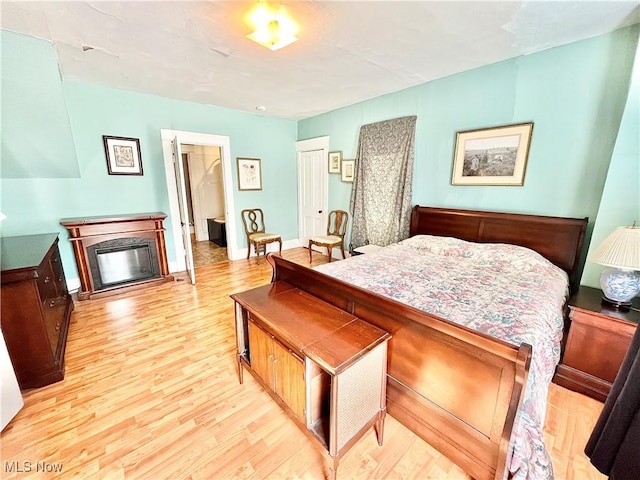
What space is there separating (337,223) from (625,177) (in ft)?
10.7

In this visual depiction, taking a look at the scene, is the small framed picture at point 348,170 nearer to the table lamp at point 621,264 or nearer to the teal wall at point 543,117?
the teal wall at point 543,117

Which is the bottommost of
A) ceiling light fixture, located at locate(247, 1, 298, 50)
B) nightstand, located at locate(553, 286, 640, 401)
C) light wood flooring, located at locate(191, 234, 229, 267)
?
light wood flooring, located at locate(191, 234, 229, 267)

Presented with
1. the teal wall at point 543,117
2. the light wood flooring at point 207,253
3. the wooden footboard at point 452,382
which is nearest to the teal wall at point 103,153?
the light wood flooring at point 207,253

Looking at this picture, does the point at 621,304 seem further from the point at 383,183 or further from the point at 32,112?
the point at 32,112

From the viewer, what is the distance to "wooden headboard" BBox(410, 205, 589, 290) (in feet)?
7.52

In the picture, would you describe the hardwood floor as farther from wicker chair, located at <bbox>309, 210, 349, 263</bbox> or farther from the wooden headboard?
wicker chair, located at <bbox>309, 210, 349, 263</bbox>

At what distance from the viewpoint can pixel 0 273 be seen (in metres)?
1.59

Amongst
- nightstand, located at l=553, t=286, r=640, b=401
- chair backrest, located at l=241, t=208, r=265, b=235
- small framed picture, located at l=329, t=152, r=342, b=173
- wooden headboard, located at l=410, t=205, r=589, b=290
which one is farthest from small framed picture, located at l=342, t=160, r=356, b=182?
nightstand, located at l=553, t=286, r=640, b=401

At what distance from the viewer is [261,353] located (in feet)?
5.34

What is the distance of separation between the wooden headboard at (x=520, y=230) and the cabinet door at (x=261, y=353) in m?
2.44

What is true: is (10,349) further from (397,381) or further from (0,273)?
(397,381)

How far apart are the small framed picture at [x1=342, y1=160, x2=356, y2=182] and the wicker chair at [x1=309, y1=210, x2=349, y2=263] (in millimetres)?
546

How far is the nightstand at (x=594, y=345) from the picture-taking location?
165 centimetres

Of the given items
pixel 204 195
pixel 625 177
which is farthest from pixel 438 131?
pixel 204 195
